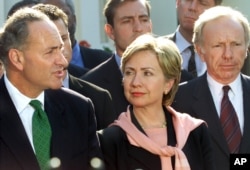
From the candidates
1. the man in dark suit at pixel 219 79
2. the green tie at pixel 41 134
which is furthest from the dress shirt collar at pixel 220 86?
the green tie at pixel 41 134

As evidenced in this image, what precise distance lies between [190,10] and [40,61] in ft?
8.38

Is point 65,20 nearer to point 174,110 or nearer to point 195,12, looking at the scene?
point 174,110

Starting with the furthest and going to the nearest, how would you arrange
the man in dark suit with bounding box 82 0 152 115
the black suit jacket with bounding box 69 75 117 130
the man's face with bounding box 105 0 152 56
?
the man's face with bounding box 105 0 152 56, the man in dark suit with bounding box 82 0 152 115, the black suit jacket with bounding box 69 75 117 130

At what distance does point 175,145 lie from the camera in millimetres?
5516

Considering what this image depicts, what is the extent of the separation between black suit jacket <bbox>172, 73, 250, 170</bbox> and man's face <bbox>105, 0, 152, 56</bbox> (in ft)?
3.16

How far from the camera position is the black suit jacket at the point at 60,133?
199 inches

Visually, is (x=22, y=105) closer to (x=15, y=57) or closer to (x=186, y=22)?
(x=15, y=57)

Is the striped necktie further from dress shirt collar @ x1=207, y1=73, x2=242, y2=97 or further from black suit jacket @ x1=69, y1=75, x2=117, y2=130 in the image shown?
black suit jacket @ x1=69, y1=75, x2=117, y2=130

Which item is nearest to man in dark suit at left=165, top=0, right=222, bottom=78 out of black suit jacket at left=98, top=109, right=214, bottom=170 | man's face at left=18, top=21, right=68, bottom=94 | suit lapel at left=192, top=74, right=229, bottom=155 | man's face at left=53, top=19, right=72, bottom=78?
suit lapel at left=192, top=74, right=229, bottom=155

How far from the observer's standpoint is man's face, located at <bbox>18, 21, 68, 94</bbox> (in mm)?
5242

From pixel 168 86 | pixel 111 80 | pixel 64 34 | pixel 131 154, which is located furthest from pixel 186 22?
pixel 131 154

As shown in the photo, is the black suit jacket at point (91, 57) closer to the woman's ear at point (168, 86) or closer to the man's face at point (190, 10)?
the man's face at point (190, 10)

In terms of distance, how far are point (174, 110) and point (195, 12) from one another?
1.96 metres

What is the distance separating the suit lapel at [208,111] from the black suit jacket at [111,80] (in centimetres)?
54
